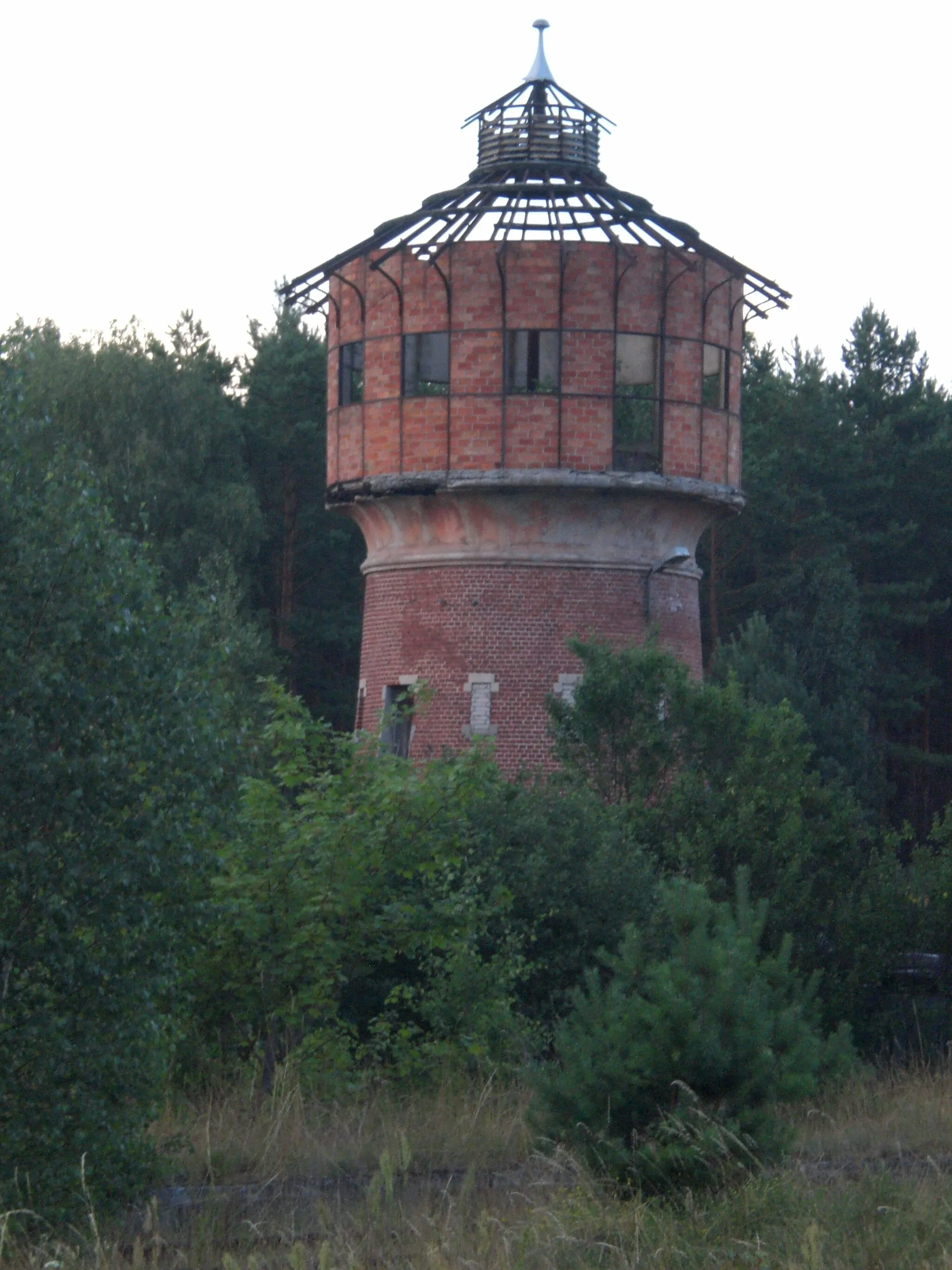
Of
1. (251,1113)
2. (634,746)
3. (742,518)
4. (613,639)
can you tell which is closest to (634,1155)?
(251,1113)

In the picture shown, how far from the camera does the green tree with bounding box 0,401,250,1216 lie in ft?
23.9

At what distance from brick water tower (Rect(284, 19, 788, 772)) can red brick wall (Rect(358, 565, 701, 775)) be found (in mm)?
24

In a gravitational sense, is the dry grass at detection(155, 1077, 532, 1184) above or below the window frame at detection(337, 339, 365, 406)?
below

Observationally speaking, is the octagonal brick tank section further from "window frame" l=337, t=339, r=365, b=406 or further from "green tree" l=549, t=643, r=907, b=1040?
"green tree" l=549, t=643, r=907, b=1040

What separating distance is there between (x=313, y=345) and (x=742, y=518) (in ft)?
32.5

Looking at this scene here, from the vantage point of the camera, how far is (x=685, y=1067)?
7184 mm

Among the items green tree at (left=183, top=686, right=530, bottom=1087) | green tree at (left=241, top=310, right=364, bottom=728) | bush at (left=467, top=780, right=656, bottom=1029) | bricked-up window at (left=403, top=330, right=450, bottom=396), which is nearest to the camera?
green tree at (left=183, top=686, right=530, bottom=1087)

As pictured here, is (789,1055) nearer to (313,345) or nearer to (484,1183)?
(484,1183)

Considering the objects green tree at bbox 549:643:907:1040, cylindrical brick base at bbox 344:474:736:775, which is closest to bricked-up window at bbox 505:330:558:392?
cylindrical brick base at bbox 344:474:736:775

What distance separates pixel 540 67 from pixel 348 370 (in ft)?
15.2

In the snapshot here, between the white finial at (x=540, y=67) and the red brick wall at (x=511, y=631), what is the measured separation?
643 centimetres

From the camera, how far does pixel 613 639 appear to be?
20516 mm

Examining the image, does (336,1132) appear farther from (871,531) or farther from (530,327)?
(871,531)

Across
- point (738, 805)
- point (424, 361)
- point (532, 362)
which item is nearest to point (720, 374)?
point (532, 362)
